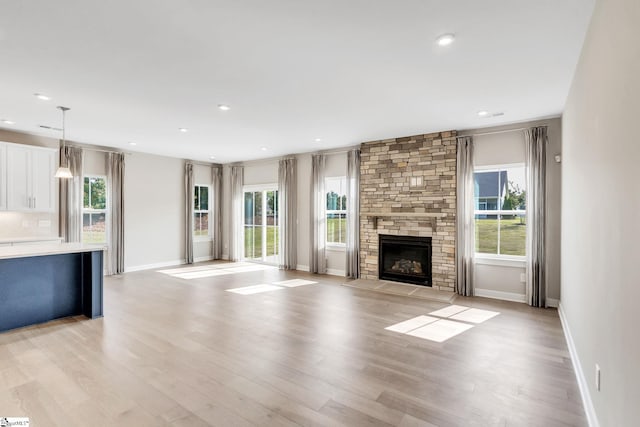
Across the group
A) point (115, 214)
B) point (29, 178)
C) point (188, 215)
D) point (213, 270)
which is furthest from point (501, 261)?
point (29, 178)

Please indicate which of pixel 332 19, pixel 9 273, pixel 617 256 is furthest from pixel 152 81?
pixel 617 256

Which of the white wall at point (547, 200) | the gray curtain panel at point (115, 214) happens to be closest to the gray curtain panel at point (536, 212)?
the white wall at point (547, 200)

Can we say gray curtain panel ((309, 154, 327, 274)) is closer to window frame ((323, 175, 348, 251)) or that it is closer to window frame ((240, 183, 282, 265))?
window frame ((323, 175, 348, 251))

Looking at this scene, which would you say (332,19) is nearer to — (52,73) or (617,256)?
(617,256)

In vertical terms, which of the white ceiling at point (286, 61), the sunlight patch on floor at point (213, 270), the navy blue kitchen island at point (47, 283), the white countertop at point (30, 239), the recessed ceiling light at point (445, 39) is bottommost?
the sunlight patch on floor at point (213, 270)

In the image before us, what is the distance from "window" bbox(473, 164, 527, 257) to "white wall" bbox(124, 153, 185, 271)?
7183 mm

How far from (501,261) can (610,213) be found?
390 cm

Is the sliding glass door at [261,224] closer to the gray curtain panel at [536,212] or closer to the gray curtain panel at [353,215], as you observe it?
the gray curtain panel at [353,215]

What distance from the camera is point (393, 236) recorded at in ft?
21.3

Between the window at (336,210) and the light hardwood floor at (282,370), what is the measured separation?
112 inches

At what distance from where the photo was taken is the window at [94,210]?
6965 mm

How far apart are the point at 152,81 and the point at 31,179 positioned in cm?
413

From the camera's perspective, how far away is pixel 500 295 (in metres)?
5.35

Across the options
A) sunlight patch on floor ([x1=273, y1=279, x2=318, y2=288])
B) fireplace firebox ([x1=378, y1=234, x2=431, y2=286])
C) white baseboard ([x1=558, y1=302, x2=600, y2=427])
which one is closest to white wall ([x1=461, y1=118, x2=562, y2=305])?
fireplace firebox ([x1=378, y1=234, x2=431, y2=286])
